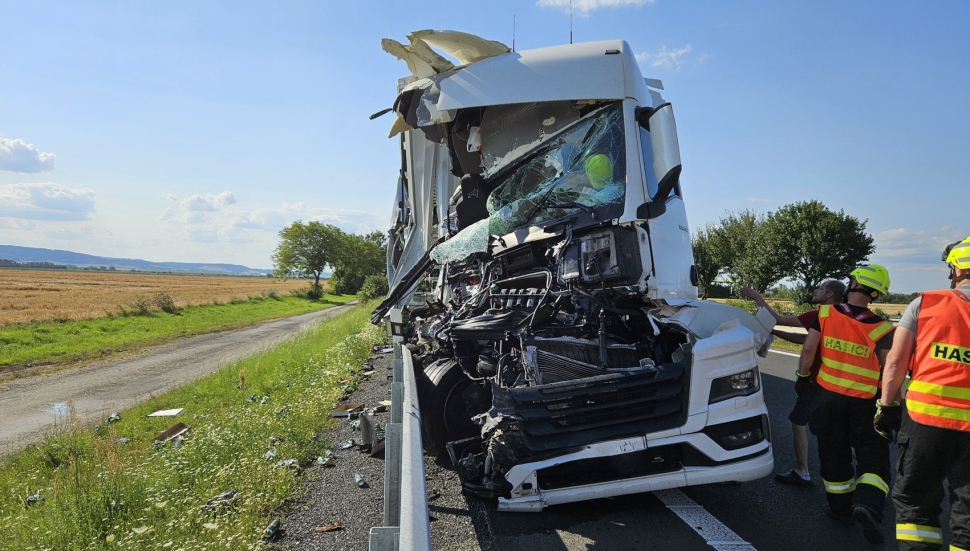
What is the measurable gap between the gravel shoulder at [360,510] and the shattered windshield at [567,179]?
1837mm

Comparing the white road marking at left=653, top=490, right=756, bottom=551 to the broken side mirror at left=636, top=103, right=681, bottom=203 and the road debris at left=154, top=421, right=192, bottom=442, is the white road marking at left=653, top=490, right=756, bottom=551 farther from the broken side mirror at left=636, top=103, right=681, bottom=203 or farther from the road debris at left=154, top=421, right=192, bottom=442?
the road debris at left=154, top=421, right=192, bottom=442

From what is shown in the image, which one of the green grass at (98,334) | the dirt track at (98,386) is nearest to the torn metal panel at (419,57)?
the dirt track at (98,386)

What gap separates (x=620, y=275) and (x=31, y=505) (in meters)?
4.69

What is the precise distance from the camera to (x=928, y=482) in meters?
2.50

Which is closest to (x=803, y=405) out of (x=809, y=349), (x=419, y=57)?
(x=809, y=349)

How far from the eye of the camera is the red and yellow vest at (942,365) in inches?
97.0

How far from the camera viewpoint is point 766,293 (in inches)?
1098

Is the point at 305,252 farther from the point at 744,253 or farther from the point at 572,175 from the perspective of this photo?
the point at 572,175

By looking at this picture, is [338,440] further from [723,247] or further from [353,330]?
[723,247]

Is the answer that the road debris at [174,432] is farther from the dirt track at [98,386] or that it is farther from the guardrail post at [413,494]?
the guardrail post at [413,494]

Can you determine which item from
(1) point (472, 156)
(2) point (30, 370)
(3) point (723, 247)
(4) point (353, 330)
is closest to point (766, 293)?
(3) point (723, 247)

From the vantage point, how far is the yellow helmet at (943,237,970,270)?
2586mm

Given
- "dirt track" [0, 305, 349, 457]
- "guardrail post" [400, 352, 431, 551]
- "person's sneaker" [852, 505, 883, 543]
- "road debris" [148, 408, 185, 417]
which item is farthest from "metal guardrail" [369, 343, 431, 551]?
"road debris" [148, 408, 185, 417]

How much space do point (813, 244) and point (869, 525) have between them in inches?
957
